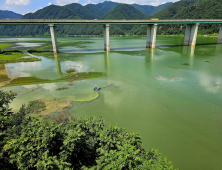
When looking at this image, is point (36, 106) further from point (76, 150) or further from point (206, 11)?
point (206, 11)

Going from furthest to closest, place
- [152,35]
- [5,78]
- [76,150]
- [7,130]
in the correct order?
[152,35] < [5,78] < [76,150] < [7,130]

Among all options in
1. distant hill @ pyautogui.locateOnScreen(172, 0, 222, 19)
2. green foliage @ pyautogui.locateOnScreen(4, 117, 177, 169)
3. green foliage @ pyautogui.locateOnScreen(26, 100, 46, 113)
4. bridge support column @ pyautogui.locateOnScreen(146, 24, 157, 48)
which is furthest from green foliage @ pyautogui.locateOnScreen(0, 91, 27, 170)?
distant hill @ pyautogui.locateOnScreen(172, 0, 222, 19)

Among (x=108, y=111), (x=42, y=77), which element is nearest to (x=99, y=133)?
(x=108, y=111)

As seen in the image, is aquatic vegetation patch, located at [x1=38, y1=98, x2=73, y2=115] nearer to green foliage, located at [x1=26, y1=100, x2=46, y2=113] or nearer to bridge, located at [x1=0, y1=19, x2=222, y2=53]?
green foliage, located at [x1=26, y1=100, x2=46, y2=113]

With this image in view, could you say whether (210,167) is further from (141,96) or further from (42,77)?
(42,77)

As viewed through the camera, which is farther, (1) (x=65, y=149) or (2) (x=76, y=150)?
(2) (x=76, y=150)

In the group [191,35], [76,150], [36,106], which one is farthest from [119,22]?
[76,150]

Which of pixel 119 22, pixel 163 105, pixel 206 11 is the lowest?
pixel 163 105

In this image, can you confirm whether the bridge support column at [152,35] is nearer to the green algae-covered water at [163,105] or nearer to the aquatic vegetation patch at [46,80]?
the green algae-covered water at [163,105]

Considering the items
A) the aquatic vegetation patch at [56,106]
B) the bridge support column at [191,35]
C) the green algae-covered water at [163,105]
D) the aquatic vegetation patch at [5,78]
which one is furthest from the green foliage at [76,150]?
the bridge support column at [191,35]
